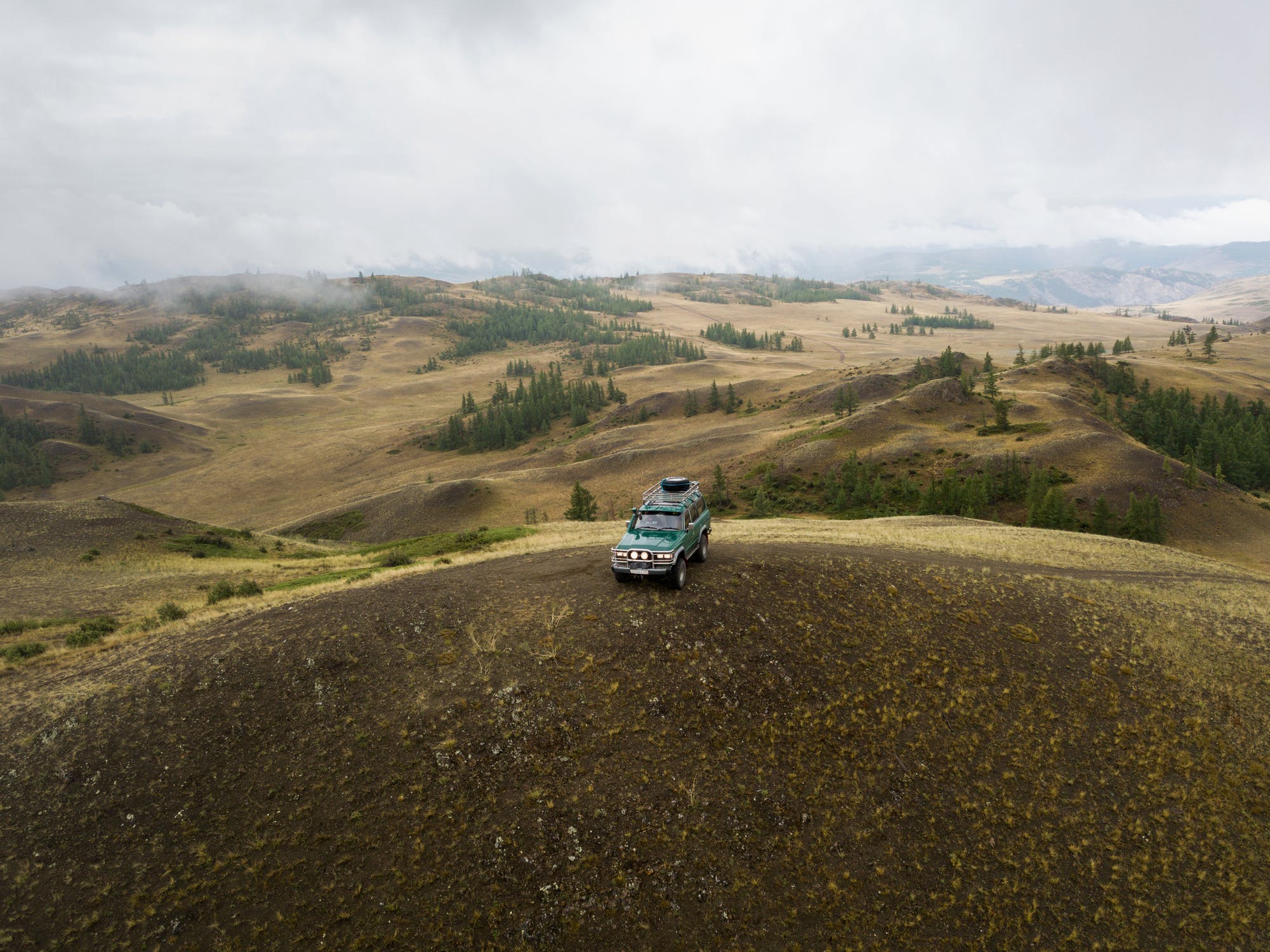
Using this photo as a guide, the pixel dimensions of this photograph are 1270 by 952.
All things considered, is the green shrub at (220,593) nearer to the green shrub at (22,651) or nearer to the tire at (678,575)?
the green shrub at (22,651)

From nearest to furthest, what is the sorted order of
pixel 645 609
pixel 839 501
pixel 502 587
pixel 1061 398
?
pixel 645 609, pixel 502 587, pixel 839 501, pixel 1061 398

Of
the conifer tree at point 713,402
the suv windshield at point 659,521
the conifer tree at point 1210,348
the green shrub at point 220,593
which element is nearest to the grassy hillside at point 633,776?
the suv windshield at point 659,521

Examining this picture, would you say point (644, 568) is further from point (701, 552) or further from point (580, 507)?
point (580, 507)

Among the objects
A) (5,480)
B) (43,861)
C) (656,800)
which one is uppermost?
(43,861)

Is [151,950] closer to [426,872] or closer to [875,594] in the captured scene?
[426,872]

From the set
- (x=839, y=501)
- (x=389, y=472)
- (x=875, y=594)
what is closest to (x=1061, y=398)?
(x=839, y=501)

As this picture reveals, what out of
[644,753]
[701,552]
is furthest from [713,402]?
[644,753]

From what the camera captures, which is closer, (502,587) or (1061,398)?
(502,587)
